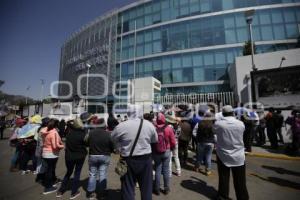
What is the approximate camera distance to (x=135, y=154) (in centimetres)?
300

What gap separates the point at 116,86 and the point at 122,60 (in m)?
5.47

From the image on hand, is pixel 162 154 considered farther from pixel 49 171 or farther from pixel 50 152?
pixel 49 171

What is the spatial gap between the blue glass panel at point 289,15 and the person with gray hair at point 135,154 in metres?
33.1

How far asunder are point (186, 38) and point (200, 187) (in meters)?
28.9

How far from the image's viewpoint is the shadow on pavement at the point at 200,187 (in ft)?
13.9

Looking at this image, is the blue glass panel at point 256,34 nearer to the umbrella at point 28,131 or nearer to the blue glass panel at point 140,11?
the blue glass panel at point 140,11

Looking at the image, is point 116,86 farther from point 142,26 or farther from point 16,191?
point 16,191

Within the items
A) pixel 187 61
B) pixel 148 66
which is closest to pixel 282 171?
pixel 187 61

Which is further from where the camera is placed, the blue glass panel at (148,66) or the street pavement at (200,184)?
the blue glass panel at (148,66)

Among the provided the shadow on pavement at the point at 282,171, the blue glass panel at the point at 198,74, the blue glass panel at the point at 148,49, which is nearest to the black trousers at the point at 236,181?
the shadow on pavement at the point at 282,171

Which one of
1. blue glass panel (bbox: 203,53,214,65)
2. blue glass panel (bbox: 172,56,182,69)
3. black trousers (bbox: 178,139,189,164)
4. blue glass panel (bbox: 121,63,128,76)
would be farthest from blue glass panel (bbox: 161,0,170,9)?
black trousers (bbox: 178,139,189,164)

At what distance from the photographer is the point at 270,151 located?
8133 mm

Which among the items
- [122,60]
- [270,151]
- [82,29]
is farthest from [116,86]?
[270,151]

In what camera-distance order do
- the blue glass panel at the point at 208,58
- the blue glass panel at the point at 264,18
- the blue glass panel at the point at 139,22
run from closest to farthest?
the blue glass panel at the point at 264,18
the blue glass panel at the point at 208,58
the blue glass panel at the point at 139,22
